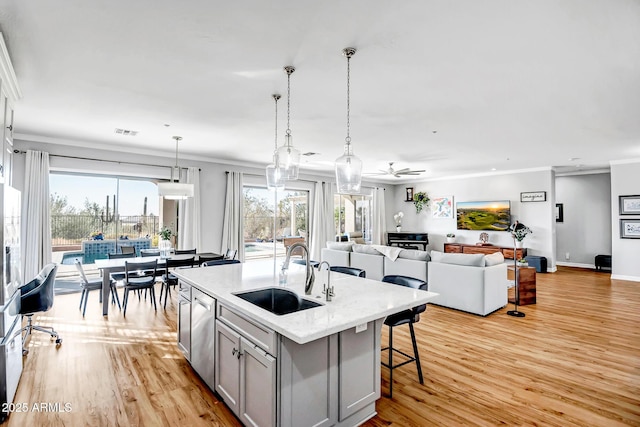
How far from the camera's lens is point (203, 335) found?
8.89ft

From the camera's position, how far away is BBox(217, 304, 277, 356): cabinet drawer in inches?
72.9

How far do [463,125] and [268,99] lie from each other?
2719 millimetres

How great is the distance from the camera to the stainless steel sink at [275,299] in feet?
8.02

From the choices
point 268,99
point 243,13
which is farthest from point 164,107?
point 243,13

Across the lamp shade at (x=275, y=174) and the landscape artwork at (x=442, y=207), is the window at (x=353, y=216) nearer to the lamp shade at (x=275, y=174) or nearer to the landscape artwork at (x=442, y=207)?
the landscape artwork at (x=442, y=207)

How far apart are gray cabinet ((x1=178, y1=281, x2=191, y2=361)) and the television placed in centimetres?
755

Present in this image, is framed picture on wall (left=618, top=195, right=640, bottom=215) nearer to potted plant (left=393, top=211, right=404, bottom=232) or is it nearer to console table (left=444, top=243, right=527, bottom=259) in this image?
console table (left=444, top=243, right=527, bottom=259)

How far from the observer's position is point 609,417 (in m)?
2.32

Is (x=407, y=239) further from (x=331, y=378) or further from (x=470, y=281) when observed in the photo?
(x=331, y=378)

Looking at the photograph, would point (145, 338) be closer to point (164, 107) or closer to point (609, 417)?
point (164, 107)

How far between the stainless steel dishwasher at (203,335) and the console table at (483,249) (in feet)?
24.8

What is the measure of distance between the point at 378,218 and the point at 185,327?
811 cm

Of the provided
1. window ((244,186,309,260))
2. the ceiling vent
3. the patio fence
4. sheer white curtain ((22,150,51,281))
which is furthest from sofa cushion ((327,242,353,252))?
sheer white curtain ((22,150,51,281))

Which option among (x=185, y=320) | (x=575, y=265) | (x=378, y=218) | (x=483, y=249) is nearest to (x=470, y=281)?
(x=185, y=320)
